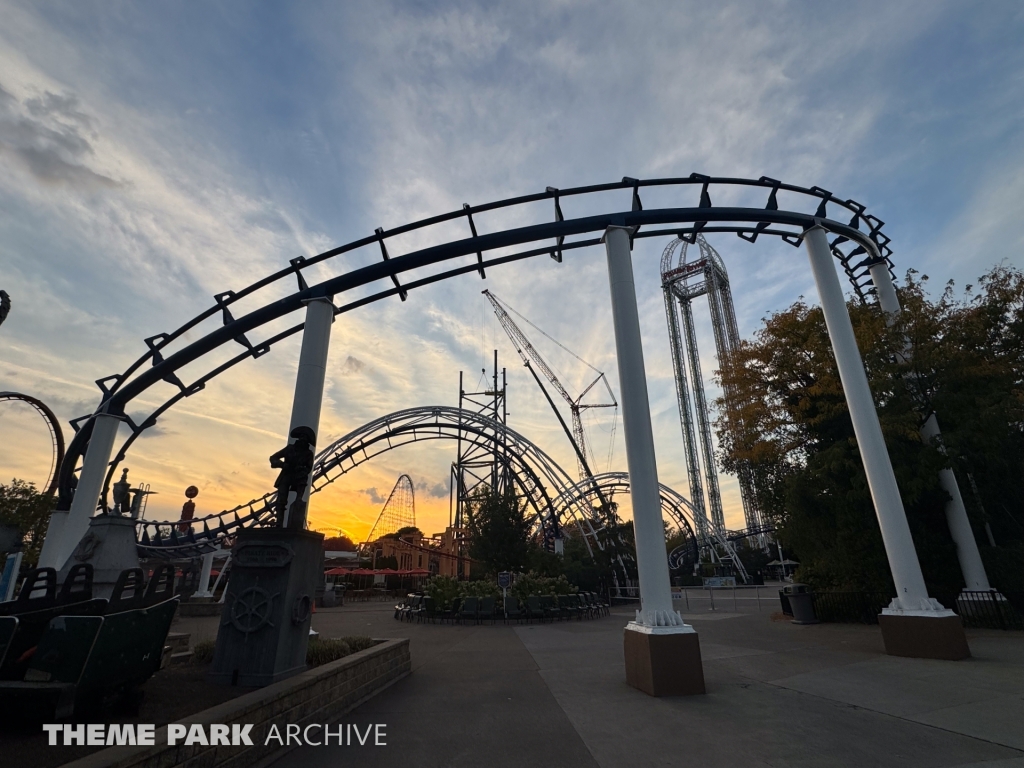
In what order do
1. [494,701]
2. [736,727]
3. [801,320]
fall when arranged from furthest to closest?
[801,320] < [494,701] < [736,727]

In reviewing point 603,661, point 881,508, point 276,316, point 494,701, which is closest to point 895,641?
point 881,508

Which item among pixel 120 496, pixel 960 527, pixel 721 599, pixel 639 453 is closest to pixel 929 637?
pixel 960 527

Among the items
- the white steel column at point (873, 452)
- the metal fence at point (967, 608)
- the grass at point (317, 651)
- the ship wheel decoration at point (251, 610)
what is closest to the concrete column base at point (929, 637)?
the white steel column at point (873, 452)

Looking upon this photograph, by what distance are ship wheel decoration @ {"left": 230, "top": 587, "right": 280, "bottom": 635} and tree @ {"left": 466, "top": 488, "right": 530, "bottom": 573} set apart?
17993 millimetres

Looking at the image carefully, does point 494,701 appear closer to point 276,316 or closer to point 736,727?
point 736,727

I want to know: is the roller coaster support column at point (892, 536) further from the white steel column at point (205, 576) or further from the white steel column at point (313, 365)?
the white steel column at point (205, 576)

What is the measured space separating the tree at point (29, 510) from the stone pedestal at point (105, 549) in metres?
29.0

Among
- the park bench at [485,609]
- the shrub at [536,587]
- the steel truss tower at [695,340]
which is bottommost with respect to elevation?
the park bench at [485,609]

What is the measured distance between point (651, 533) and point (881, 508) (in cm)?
541

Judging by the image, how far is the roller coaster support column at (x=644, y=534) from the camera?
687 centimetres

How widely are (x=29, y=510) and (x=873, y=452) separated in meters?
41.7

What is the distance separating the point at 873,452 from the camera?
9883mm

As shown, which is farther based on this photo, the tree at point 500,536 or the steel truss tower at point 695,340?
the steel truss tower at point 695,340

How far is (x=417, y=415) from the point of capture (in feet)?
104
